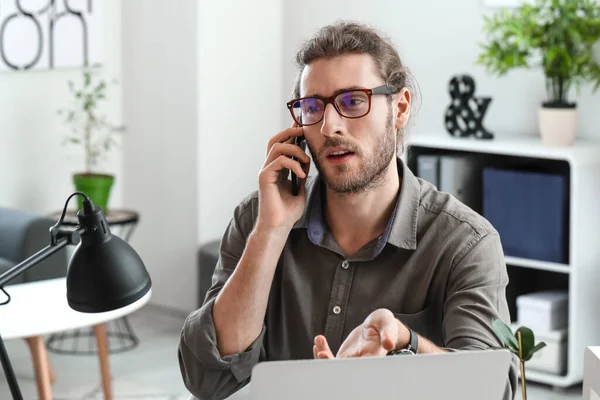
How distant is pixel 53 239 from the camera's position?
1.30 metres

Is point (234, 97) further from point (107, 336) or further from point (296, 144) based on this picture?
point (296, 144)

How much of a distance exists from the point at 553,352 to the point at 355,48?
2155 millimetres

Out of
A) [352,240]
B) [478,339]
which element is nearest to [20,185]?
[352,240]

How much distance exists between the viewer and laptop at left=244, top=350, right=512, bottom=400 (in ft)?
3.48

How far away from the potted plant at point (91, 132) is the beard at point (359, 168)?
249 cm

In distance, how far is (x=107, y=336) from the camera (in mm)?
4301

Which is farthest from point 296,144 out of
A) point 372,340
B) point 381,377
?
point 381,377

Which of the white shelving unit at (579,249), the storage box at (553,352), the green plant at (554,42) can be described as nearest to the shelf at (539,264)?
the white shelving unit at (579,249)

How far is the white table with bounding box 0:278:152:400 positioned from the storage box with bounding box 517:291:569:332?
146cm

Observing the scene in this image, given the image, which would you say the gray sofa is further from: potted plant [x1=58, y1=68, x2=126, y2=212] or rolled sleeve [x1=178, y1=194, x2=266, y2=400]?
rolled sleeve [x1=178, y1=194, x2=266, y2=400]

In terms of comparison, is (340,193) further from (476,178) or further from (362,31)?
(476,178)

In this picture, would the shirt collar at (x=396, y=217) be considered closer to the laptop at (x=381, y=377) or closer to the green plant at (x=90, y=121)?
the laptop at (x=381, y=377)

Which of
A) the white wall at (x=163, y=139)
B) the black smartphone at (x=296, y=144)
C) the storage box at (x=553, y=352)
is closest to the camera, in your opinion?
the black smartphone at (x=296, y=144)

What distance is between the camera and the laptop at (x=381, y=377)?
1.06 meters
